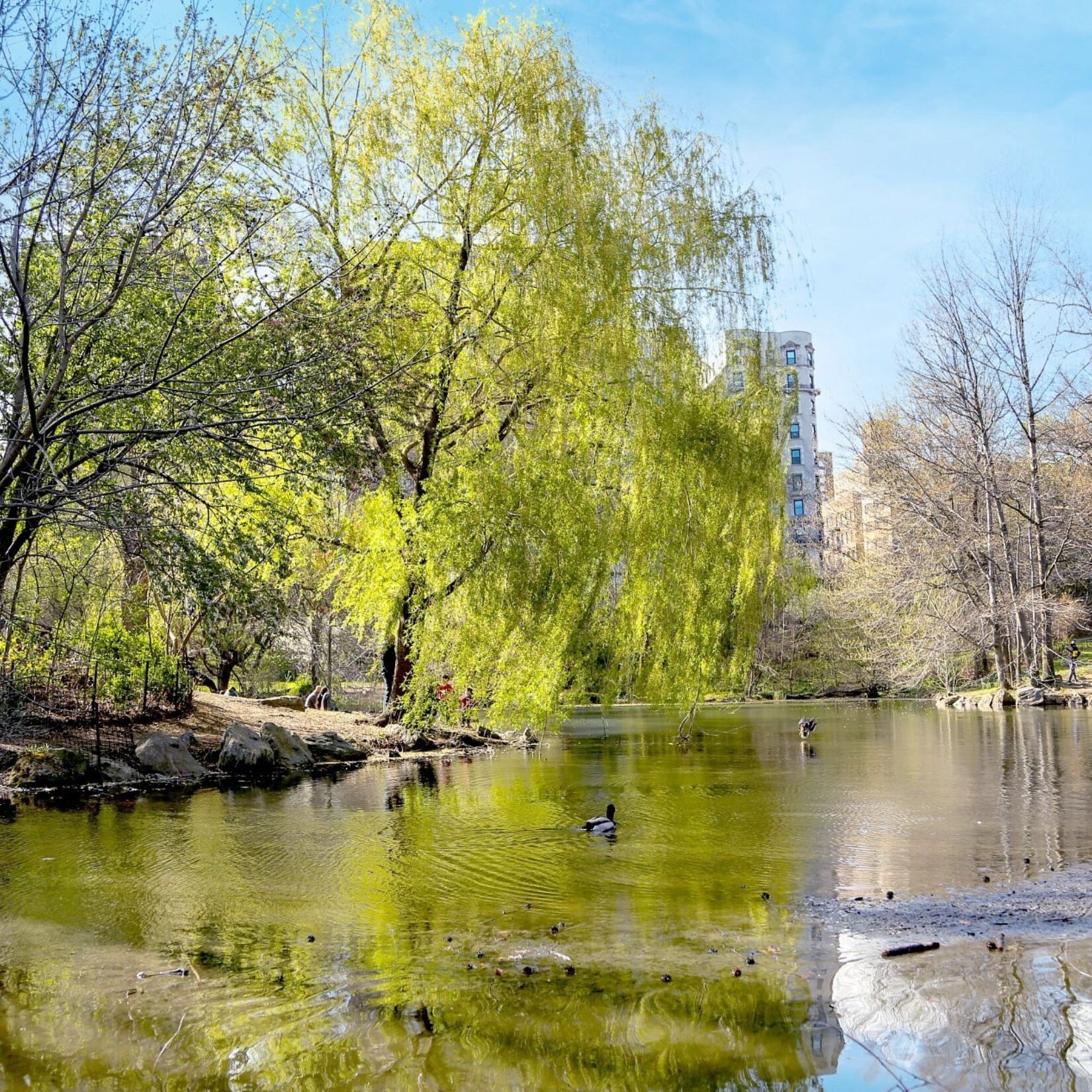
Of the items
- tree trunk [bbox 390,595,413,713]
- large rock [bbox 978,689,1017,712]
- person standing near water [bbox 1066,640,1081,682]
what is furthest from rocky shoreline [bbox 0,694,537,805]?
person standing near water [bbox 1066,640,1081,682]

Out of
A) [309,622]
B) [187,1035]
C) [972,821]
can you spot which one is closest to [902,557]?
[309,622]

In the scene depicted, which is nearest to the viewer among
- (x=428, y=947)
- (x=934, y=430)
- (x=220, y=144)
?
(x=428, y=947)

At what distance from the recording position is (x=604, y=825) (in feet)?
33.0

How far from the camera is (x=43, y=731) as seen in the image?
14648 mm

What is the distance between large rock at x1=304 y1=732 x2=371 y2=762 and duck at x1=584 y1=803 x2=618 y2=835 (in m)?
8.75

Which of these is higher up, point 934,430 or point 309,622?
point 934,430

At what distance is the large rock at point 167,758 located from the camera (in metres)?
14.7

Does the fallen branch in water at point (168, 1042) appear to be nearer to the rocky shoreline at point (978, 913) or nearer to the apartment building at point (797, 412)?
the rocky shoreline at point (978, 913)

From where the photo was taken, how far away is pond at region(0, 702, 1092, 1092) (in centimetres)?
426

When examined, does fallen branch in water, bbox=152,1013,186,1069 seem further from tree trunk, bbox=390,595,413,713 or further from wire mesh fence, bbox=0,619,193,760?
tree trunk, bbox=390,595,413,713

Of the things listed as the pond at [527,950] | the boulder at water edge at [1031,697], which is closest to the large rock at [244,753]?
the pond at [527,950]

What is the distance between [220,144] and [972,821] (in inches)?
387

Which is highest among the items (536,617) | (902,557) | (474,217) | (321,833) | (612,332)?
(474,217)

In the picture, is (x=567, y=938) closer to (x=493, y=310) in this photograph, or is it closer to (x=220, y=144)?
Answer: (x=220, y=144)
